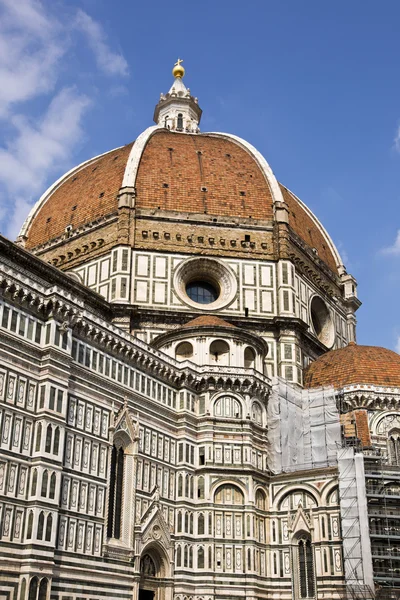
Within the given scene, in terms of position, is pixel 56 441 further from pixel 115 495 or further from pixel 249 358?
pixel 249 358

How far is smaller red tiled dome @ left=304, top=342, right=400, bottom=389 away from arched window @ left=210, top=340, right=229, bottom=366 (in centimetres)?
626

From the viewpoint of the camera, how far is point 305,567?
110ft

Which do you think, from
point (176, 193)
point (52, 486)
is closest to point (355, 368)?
point (176, 193)

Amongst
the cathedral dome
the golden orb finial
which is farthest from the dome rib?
the golden orb finial

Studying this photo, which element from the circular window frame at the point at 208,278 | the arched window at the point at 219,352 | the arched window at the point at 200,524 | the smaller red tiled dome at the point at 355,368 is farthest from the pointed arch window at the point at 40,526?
the smaller red tiled dome at the point at 355,368

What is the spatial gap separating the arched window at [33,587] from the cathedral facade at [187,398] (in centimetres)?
3

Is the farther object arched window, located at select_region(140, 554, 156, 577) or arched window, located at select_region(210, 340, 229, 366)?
arched window, located at select_region(210, 340, 229, 366)

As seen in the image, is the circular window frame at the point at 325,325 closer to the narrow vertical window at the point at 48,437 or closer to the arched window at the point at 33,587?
the narrow vertical window at the point at 48,437

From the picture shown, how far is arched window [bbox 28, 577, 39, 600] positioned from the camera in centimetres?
2464

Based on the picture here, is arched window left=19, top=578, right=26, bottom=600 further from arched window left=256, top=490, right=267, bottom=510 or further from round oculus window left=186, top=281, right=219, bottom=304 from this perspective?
round oculus window left=186, top=281, right=219, bottom=304

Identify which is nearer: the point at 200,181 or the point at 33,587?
the point at 33,587

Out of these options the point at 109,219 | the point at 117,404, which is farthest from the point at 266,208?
the point at 117,404

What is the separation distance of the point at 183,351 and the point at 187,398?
2992mm

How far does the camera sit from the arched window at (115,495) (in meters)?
29.9
